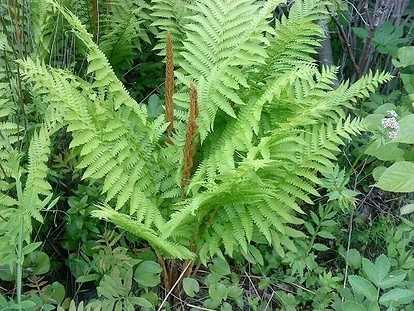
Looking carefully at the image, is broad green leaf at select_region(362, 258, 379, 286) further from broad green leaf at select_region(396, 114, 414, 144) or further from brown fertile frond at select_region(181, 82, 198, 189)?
brown fertile frond at select_region(181, 82, 198, 189)

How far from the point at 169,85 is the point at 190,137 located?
0.16 m

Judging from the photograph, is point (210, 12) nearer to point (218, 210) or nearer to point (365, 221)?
point (218, 210)

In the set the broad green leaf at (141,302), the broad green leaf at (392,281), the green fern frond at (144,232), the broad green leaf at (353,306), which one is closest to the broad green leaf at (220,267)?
the green fern frond at (144,232)

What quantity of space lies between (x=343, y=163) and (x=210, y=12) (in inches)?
34.0

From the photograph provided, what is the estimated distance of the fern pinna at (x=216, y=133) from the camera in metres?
1.80

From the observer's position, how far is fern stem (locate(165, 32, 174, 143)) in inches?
65.7

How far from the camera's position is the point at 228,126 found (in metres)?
1.99

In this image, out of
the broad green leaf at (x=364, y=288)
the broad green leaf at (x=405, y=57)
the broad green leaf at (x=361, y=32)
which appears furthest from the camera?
the broad green leaf at (x=361, y=32)

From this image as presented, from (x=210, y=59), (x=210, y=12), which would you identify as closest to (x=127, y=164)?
(x=210, y=59)

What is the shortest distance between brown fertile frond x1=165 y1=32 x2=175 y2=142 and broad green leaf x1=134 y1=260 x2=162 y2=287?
42 centimetres

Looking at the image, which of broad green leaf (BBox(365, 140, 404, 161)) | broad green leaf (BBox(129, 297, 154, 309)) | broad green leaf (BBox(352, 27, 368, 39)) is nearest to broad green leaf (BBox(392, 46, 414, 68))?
broad green leaf (BBox(352, 27, 368, 39))

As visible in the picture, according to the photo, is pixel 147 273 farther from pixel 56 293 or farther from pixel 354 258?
pixel 354 258

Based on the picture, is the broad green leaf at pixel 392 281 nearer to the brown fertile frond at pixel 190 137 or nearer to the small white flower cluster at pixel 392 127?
the small white flower cluster at pixel 392 127

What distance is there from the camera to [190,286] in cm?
189
